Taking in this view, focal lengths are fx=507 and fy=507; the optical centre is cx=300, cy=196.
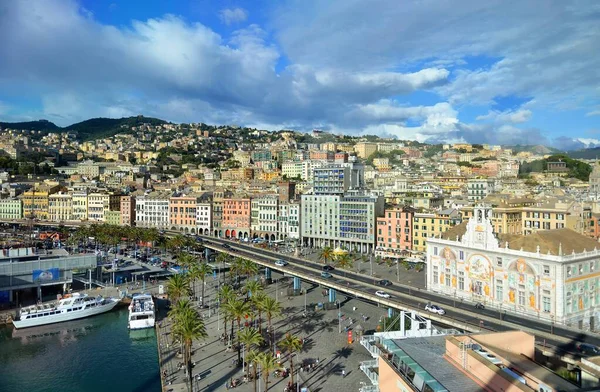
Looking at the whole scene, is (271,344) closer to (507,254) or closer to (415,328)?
(415,328)

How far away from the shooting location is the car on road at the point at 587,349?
3238 cm

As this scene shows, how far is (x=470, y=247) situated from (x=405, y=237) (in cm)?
3255

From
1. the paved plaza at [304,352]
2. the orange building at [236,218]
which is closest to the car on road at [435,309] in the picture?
the paved plaza at [304,352]

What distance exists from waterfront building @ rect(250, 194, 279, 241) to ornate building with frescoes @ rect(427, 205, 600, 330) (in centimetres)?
5489

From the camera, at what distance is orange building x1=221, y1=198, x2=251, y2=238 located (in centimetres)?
10612

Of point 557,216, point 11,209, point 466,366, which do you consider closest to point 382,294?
point 466,366

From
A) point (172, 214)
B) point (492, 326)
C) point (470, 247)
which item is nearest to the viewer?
point (492, 326)

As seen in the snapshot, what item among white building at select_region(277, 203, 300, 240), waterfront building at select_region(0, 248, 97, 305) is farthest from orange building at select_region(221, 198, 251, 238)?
waterfront building at select_region(0, 248, 97, 305)

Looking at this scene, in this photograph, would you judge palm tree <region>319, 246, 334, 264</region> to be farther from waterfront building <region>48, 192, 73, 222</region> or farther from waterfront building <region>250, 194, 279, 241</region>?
waterfront building <region>48, 192, 73, 222</region>

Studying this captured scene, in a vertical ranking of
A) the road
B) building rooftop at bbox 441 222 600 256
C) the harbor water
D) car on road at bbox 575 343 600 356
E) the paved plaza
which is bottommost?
the harbor water

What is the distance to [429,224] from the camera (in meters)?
77.7

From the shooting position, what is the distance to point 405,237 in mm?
80438

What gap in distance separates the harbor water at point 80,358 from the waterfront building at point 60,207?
8401 centimetres

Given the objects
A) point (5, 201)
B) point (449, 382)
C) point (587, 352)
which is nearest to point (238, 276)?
point (587, 352)
